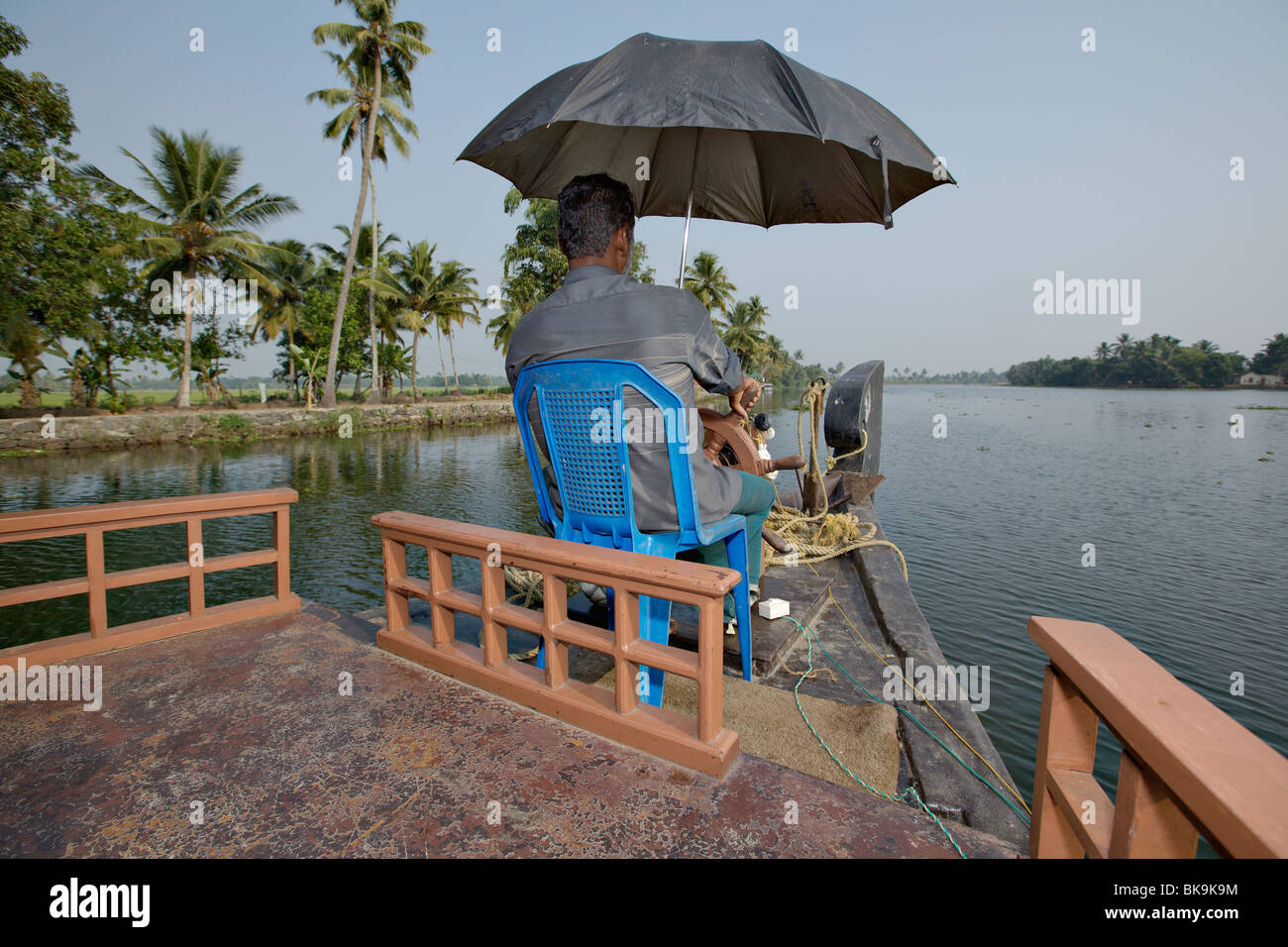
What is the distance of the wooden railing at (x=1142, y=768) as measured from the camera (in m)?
0.75

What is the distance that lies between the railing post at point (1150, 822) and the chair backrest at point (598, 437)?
4.73ft

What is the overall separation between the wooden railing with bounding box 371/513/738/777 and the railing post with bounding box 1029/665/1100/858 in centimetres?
78

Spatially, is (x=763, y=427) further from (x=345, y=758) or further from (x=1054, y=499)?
(x=1054, y=499)

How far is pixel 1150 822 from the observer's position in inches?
38.9

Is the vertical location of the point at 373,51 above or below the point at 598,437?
above

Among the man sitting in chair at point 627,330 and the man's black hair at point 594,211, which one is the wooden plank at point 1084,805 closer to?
the man sitting in chair at point 627,330

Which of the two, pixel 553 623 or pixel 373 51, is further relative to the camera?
pixel 373 51

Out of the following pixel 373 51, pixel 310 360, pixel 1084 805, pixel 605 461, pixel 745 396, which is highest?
pixel 373 51

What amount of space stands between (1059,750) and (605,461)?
5.00ft

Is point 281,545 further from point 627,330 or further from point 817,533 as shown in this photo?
point 817,533

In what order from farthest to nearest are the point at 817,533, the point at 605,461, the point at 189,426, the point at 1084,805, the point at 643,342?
the point at 189,426 → the point at 817,533 → the point at 605,461 → the point at 643,342 → the point at 1084,805

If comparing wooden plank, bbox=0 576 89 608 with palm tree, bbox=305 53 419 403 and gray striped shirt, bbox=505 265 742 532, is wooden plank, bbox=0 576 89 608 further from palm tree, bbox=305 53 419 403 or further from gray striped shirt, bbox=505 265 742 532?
palm tree, bbox=305 53 419 403

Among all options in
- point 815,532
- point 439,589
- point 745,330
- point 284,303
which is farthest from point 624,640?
point 745,330

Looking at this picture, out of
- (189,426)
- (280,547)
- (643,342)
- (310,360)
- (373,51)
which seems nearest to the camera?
(643,342)
